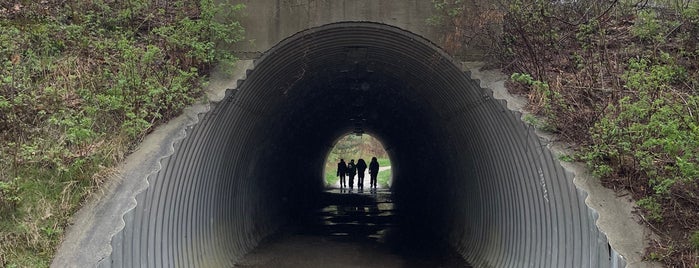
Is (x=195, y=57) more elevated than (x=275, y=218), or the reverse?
(x=195, y=57)

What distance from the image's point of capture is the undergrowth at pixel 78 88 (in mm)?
6500

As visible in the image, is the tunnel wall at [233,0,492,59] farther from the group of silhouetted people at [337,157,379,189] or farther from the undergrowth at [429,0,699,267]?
the group of silhouetted people at [337,157,379,189]

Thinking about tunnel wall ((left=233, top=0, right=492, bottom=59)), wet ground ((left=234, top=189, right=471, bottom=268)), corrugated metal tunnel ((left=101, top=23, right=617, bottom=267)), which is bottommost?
wet ground ((left=234, top=189, right=471, bottom=268))

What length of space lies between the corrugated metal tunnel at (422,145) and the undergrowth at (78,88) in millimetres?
707

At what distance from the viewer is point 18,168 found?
6781 millimetres

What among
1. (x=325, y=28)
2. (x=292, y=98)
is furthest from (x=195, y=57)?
(x=292, y=98)

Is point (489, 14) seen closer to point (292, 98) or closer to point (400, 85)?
point (400, 85)

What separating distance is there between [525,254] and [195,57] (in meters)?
5.21

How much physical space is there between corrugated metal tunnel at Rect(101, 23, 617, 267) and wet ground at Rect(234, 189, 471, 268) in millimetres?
401

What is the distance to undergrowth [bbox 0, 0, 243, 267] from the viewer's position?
21.3ft

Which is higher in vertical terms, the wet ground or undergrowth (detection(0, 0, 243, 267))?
undergrowth (detection(0, 0, 243, 267))

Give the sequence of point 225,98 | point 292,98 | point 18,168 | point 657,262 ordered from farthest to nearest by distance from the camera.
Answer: point 292,98, point 225,98, point 18,168, point 657,262

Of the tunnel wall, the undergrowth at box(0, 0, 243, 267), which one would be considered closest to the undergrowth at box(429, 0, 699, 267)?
the tunnel wall

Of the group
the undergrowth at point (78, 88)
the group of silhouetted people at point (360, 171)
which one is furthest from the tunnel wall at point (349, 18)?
the group of silhouetted people at point (360, 171)
